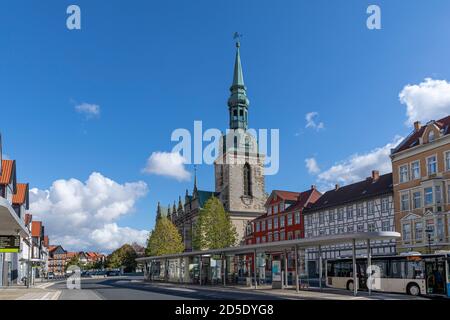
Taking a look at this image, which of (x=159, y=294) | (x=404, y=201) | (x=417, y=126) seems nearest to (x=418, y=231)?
(x=404, y=201)

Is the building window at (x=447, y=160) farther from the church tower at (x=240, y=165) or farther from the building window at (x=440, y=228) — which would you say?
the church tower at (x=240, y=165)

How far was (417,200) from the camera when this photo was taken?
150ft

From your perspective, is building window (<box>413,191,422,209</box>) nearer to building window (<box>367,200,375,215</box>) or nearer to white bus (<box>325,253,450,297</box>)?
building window (<box>367,200,375,215</box>)

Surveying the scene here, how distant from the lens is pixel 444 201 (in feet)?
139

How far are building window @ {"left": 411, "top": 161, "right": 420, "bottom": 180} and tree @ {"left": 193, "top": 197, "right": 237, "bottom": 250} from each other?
3394 cm

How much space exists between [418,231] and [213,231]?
1360 inches

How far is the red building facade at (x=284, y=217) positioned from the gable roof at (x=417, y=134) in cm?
2378

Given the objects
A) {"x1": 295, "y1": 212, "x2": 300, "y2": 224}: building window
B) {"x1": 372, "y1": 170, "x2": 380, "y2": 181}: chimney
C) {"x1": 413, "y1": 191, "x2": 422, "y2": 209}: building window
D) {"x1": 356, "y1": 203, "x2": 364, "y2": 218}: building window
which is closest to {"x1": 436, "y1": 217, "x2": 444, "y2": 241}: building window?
{"x1": 413, "y1": 191, "x2": 422, "y2": 209}: building window

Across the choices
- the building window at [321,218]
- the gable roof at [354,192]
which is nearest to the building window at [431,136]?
the gable roof at [354,192]

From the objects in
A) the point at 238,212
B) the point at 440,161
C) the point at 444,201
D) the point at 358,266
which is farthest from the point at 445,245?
the point at 238,212

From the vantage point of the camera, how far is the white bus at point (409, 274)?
27188 mm

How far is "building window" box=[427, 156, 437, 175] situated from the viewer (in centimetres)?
4377
